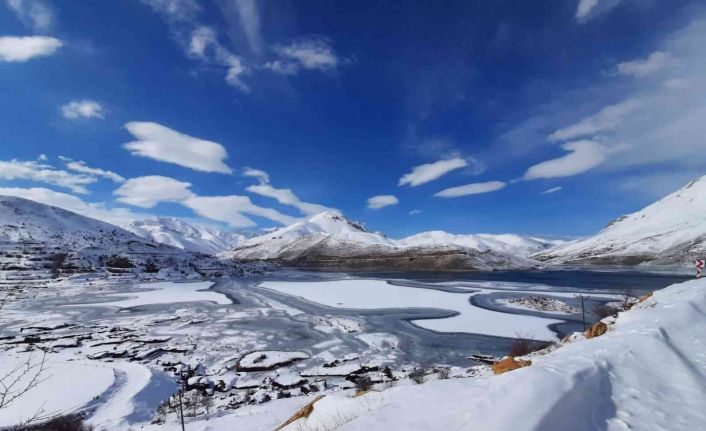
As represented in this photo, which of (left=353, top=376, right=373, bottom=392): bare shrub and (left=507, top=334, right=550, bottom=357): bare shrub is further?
(left=507, top=334, right=550, bottom=357): bare shrub

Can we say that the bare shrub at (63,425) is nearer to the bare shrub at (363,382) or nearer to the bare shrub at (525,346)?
the bare shrub at (363,382)

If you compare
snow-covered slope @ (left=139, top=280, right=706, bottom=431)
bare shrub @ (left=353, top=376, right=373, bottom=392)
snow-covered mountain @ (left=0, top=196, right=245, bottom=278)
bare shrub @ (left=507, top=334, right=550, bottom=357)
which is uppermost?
snow-covered mountain @ (left=0, top=196, right=245, bottom=278)

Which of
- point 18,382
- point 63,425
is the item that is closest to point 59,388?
point 18,382

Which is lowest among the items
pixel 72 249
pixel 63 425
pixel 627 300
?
pixel 63 425

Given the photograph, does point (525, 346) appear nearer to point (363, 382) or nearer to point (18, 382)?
point (363, 382)

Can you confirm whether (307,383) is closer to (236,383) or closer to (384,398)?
(236,383)

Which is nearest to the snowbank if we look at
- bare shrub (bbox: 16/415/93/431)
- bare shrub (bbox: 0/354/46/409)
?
bare shrub (bbox: 0/354/46/409)

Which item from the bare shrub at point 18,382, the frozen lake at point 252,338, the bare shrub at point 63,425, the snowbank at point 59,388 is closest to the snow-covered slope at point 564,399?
the bare shrub at point 18,382

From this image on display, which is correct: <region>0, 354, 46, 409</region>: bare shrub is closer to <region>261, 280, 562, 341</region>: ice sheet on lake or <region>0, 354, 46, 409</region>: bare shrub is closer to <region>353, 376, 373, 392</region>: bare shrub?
<region>353, 376, 373, 392</region>: bare shrub

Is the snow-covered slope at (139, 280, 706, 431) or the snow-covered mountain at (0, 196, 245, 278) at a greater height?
the snow-covered mountain at (0, 196, 245, 278)

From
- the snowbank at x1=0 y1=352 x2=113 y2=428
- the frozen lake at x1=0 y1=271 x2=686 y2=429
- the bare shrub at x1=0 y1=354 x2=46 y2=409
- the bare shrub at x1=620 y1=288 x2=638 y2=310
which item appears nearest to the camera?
the bare shrub at x1=0 y1=354 x2=46 y2=409
